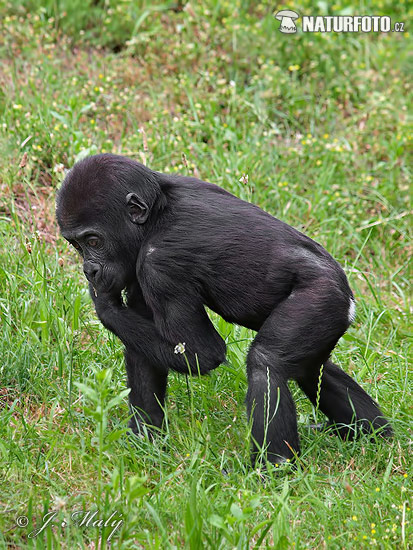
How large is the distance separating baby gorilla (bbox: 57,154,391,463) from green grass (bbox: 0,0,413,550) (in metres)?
0.31

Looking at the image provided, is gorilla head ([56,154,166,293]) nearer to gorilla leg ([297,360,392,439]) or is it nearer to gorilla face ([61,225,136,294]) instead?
gorilla face ([61,225,136,294])

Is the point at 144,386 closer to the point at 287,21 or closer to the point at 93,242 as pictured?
the point at 93,242

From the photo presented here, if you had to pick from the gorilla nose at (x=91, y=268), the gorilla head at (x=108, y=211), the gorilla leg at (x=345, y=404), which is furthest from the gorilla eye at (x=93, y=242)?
the gorilla leg at (x=345, y=404)

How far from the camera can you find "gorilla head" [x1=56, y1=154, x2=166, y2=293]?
3.90m

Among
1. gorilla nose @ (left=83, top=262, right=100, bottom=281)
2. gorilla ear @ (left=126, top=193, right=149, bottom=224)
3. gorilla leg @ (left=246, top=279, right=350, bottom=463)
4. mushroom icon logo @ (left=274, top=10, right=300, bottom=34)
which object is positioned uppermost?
mushroom icon logo @ (left=274, top=10, right=300, bottom=34)

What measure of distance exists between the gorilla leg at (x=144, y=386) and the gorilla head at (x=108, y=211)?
47 centimetres

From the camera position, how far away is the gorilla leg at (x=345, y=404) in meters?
4.24

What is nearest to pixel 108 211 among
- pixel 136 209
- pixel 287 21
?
pixel 136 209

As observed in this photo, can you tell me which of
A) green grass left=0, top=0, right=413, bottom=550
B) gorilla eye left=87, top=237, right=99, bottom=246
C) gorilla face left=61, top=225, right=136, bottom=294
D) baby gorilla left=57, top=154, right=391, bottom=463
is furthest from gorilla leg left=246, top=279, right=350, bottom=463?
gorilla eye left=87, top=237, right=99, bottom=246

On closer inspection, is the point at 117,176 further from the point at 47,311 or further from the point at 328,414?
the point at 328,414

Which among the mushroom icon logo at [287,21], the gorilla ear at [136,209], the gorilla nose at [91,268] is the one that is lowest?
the gorilla nose at [91,268]

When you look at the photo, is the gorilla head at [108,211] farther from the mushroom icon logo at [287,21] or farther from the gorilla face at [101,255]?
the mushroom icon logo at [287,21]

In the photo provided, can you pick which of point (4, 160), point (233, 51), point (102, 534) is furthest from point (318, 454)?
point (233, 51)

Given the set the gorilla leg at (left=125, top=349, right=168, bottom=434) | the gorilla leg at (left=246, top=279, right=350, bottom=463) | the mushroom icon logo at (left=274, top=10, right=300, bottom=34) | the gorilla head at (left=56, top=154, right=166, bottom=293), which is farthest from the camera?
the mushroom icon logo at (left=274, top=10, right=300, bottom=34)
